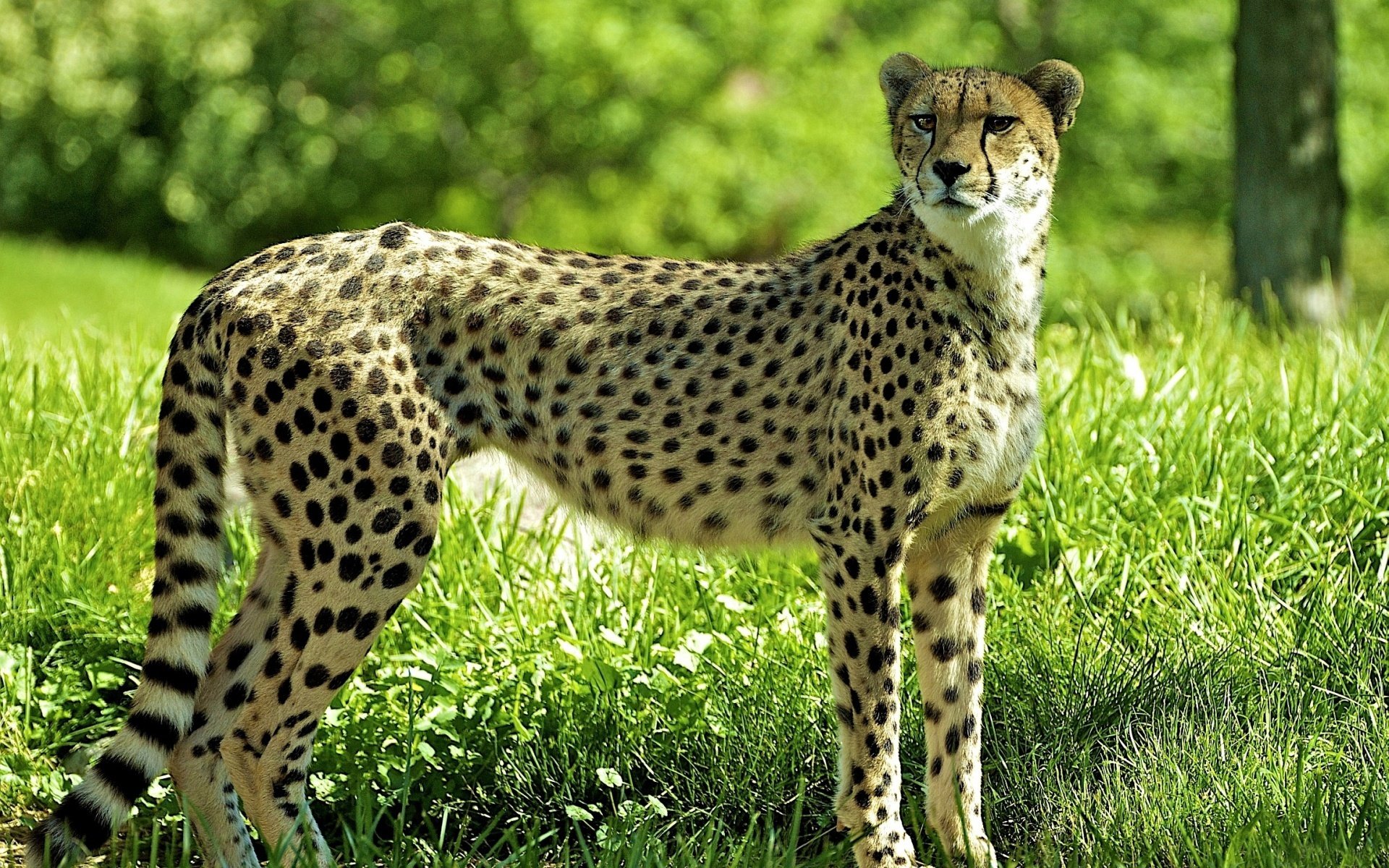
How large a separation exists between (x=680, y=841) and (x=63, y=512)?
2527mm

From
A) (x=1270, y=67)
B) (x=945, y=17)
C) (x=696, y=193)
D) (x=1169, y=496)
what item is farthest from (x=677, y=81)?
(x=1169, y=496)

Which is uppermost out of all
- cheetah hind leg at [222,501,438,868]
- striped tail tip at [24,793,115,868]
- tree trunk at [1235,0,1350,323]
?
tree trunk at [1235,0,1350,323]

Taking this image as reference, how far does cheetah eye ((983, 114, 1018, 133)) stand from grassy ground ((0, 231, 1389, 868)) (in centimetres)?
140

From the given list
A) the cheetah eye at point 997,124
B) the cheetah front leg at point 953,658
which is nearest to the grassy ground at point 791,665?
the cheetah front leg at point 953,658

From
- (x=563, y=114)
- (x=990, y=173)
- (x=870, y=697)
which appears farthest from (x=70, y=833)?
(x=563, y=114)

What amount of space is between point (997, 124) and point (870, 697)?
4.40 feet

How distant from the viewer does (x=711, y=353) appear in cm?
385

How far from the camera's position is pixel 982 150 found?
343 cm

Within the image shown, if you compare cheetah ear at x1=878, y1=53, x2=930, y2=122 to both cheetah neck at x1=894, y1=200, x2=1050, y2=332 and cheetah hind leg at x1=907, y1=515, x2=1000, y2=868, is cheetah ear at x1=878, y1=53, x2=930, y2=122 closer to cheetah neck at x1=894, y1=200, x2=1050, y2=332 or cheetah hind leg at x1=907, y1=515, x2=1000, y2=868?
cheetah neck at x1=894, y1=200, x2=1050, y2=332

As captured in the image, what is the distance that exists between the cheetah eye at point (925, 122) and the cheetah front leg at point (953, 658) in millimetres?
908

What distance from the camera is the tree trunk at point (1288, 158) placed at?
793 cm

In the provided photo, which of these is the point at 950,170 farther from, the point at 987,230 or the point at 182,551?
the point at 182,551

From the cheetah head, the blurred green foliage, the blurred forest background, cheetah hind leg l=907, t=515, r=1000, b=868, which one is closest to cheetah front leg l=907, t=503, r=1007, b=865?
cheetah hind leg l=907, t=515, r=1000, b=868

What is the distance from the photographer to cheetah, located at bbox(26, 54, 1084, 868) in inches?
139
